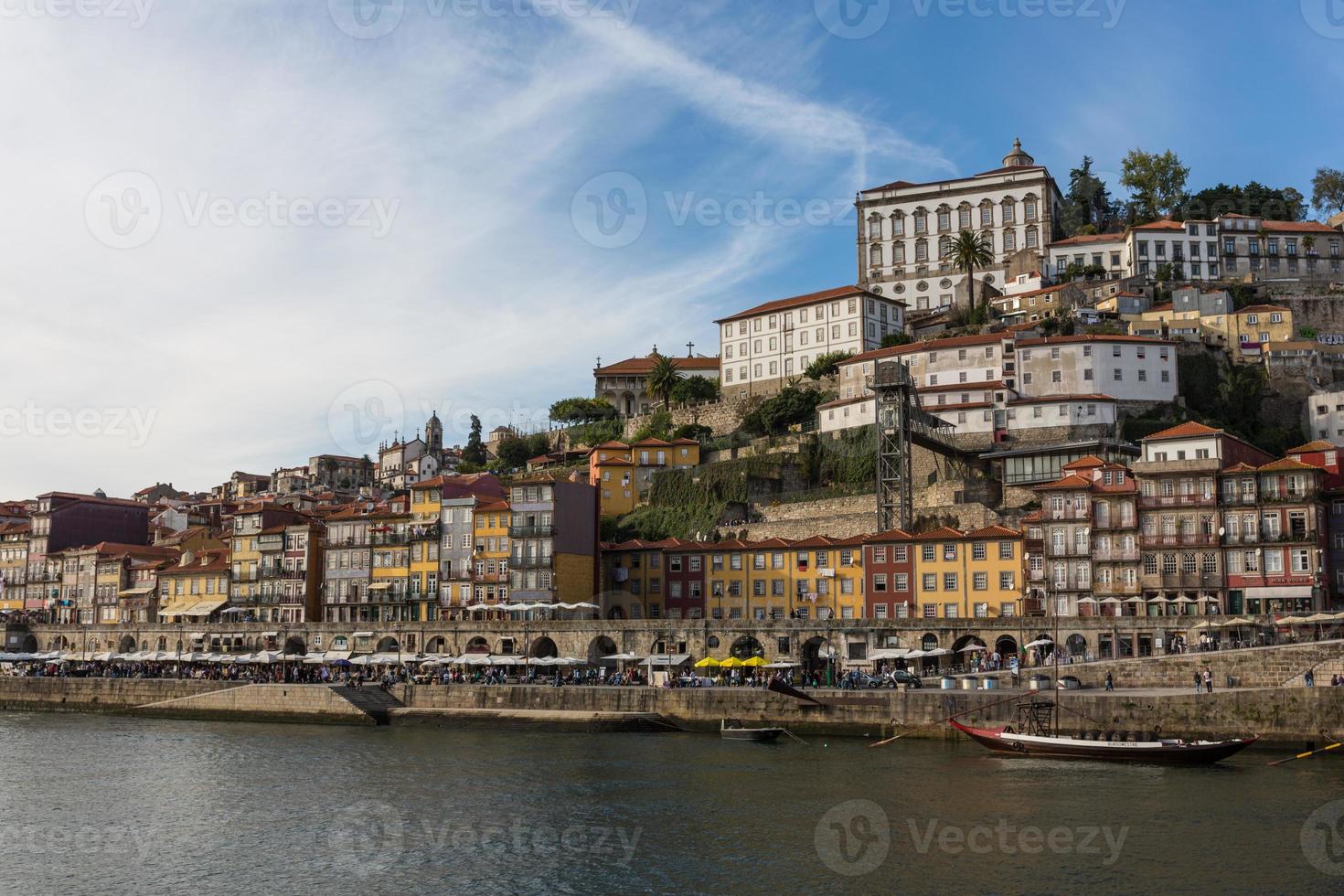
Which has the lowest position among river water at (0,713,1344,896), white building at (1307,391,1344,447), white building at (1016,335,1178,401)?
river water at (0,713,1344,896)

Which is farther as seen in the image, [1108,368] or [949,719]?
[1108,368]

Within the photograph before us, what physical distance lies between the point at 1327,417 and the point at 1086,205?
5855cm

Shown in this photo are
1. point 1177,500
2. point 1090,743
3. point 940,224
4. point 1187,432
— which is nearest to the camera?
point 1090,743

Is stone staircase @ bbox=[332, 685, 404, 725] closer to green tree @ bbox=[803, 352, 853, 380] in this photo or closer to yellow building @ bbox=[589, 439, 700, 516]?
yellow building @ bbox=[589, 439, 700, 516]

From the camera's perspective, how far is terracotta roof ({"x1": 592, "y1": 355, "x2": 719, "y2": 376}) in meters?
128

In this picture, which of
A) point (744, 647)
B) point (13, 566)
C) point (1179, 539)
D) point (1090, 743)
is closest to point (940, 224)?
point (1179, 539)

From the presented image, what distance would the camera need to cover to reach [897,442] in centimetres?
7956

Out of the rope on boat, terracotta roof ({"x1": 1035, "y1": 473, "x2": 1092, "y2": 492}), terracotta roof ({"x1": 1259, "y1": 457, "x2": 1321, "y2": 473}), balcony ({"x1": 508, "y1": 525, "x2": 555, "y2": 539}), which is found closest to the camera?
Result: the rope on boat

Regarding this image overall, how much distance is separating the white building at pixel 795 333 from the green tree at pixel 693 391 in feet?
4.31

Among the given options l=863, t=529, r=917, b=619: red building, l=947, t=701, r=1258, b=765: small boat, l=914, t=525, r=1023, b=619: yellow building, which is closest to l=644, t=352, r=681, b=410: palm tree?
l=863, t=529, r=917, b=619: red building

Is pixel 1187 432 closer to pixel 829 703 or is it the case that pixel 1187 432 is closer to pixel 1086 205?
pixel 829 703

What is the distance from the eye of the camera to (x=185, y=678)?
73.6 metres

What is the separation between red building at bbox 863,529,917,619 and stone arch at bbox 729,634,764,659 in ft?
24.9

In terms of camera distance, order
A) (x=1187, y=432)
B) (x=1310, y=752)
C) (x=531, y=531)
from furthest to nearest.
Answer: (x=531, y=531) → (x=1187, y=432) → (x=1310, y=752)
